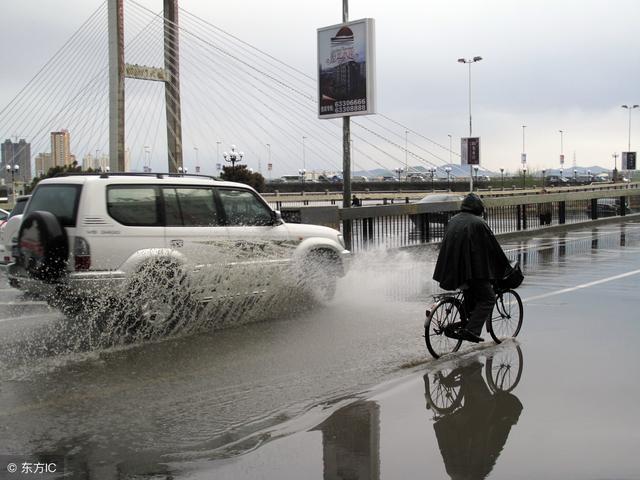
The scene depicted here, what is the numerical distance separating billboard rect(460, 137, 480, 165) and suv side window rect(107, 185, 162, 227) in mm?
28745

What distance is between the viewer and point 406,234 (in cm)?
1866

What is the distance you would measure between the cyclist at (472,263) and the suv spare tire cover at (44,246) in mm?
4134

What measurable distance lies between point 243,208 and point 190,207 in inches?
34.8

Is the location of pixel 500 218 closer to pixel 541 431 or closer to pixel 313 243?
pixel 313 243

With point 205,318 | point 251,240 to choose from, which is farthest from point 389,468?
point 251,240

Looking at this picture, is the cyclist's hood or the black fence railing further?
the black fence railing

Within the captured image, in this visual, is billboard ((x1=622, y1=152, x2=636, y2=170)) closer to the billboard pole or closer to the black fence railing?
the black fence railing

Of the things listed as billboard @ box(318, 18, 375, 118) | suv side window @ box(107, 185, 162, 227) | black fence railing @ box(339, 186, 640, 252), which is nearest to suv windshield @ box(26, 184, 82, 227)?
suv side window @ box(107, 185, 162, 227)

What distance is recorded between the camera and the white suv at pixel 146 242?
7945mm

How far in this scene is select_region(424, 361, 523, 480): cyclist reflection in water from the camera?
4.47m

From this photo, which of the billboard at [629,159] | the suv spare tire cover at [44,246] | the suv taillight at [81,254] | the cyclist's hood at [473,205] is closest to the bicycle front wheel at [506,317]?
the cyclist's hood at [473,205]

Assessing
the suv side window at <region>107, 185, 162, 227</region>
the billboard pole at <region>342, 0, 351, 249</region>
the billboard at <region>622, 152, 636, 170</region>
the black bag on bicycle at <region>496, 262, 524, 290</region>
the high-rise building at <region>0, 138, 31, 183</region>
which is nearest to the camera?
the black bag on bicycle at <region>496, 262, 524, 290</region>

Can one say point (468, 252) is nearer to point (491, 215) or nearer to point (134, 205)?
point (134, 205)

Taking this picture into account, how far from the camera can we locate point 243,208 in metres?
9.69
